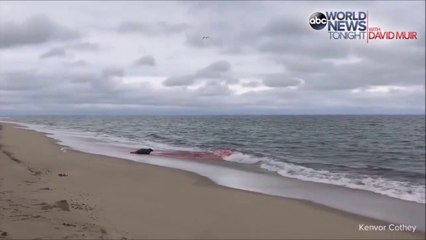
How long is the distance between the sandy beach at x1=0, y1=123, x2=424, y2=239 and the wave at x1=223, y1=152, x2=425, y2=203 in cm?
222

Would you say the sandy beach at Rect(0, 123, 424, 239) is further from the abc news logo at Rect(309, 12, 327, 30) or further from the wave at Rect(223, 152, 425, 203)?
the abc news logo at Rect(309, 12, 327, 30)

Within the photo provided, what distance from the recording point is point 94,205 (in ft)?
31.2

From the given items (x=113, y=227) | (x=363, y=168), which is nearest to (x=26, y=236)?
(x=113, y=227)

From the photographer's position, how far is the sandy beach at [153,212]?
732 centimetres

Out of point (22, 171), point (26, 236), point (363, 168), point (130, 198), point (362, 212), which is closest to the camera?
point (26, 236)

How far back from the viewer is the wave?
9860mm

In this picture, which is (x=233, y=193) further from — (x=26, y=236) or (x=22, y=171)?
(x=22, y=171)

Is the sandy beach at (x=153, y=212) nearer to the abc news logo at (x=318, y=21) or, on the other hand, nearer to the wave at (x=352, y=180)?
the wave at (x=352, y=180)

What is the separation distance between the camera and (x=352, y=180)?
1336 centimetres

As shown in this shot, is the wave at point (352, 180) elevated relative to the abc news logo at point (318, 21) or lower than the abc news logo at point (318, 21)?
lower

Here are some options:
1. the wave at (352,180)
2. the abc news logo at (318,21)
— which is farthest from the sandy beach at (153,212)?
the abc news logo at (318,21)

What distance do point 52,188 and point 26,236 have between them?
207 inches

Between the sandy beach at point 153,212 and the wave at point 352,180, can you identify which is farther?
the wave at point 352,180

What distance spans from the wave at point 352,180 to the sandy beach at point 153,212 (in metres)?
2.22
